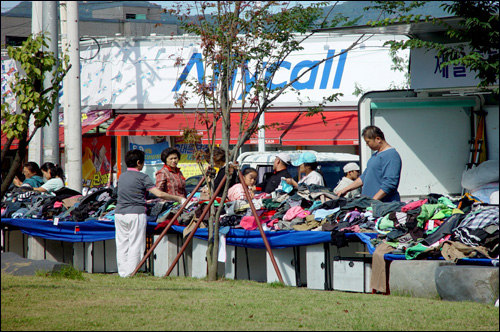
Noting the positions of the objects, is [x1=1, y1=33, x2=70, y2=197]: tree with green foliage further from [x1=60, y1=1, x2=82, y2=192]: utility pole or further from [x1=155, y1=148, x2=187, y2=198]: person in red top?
[x1=60, y1=1, x2=82, y2=192]: utility pole

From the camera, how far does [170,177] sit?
1072cm

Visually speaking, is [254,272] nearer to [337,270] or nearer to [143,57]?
[337,270]

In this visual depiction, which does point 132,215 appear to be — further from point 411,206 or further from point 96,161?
point 96,161

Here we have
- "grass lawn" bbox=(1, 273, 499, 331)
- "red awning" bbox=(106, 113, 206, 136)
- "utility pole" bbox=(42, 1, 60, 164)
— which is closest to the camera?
"grass lawn" bbox=(1, 273, 499, 331)

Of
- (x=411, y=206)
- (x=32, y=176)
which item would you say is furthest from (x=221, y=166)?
(x=32, y=176)

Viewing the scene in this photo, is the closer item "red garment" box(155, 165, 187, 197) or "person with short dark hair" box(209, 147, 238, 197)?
"person with short dark hair" box(209, 147, 238, 197)

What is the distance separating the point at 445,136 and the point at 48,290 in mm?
7998

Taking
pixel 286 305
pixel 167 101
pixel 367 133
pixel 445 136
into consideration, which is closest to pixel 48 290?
pixel 286 305

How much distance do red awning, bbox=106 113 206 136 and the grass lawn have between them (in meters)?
13.6

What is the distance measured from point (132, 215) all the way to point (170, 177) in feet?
3.29

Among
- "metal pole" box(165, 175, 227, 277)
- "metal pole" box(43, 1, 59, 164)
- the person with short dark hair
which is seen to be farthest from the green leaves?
"metal pole" box(43, 1, 59, 164)

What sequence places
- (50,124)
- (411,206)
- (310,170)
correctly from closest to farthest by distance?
(411,206) < (310,170) < (50,124)

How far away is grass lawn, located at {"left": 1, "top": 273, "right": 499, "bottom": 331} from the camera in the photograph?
5828mm

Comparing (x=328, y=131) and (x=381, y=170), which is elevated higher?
(x=328, y=131)
